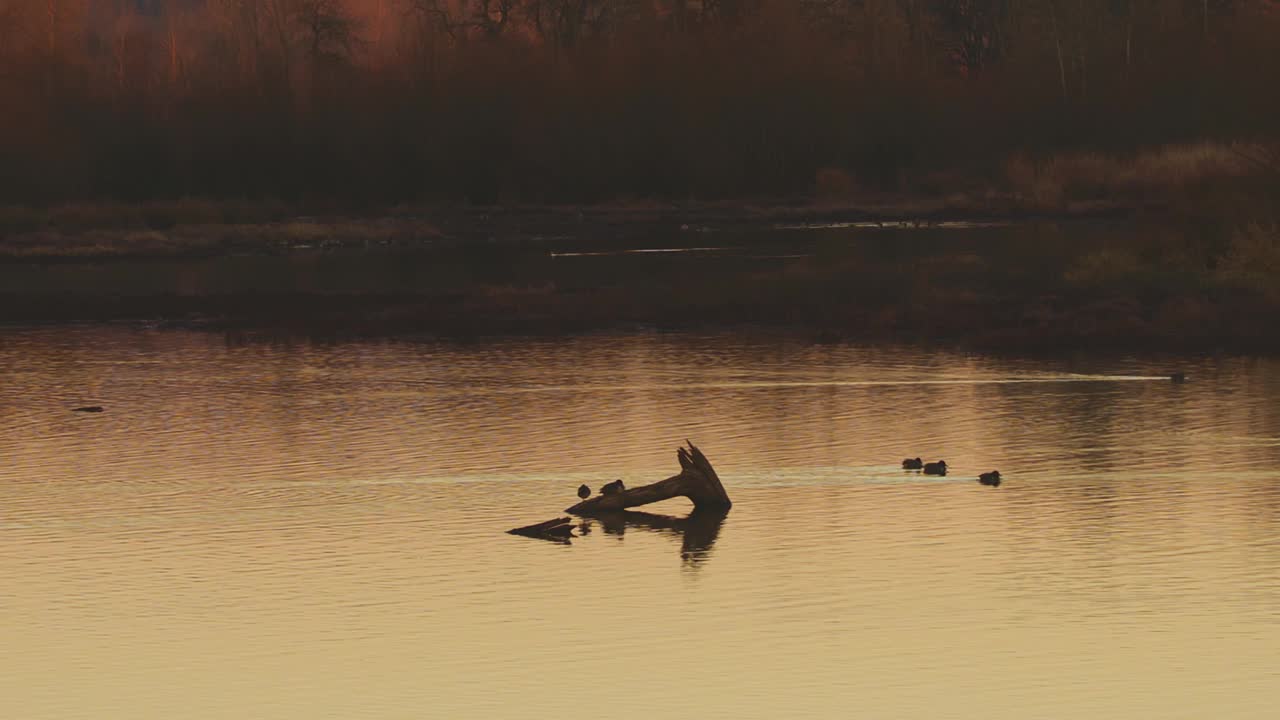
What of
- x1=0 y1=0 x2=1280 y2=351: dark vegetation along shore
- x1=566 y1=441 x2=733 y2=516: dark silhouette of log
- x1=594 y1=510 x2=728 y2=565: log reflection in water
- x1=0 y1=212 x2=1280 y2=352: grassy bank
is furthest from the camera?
x1=0 y1=0 x2=1280 y2=351: dark vegetation along shore

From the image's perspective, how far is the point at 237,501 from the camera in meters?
24.0

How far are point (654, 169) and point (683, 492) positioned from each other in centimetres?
6487

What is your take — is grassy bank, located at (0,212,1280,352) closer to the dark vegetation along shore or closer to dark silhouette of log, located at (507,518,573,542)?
the dark vegetation along shore

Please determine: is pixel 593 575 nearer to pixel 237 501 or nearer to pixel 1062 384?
pixel 237 501

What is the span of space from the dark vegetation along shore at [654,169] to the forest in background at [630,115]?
146mm

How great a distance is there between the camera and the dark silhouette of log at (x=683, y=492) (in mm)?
21969

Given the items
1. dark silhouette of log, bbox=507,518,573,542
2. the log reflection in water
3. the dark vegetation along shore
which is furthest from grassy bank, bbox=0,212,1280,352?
dark silhouette of log, bbox=507,518,573,542

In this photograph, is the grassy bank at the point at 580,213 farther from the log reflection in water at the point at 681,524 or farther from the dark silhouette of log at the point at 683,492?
the log reflection in water at the point at 681,524

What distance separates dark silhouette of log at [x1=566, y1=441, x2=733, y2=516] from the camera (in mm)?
21969

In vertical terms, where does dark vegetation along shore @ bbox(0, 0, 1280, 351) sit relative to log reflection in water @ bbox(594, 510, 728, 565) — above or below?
above

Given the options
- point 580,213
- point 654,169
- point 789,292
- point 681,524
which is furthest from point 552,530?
point 654,169

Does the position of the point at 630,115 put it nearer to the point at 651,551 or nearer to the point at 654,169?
the point at 654,169

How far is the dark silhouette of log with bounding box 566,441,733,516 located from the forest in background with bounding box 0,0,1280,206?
5513 cm

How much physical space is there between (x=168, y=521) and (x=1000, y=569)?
8.24 m
